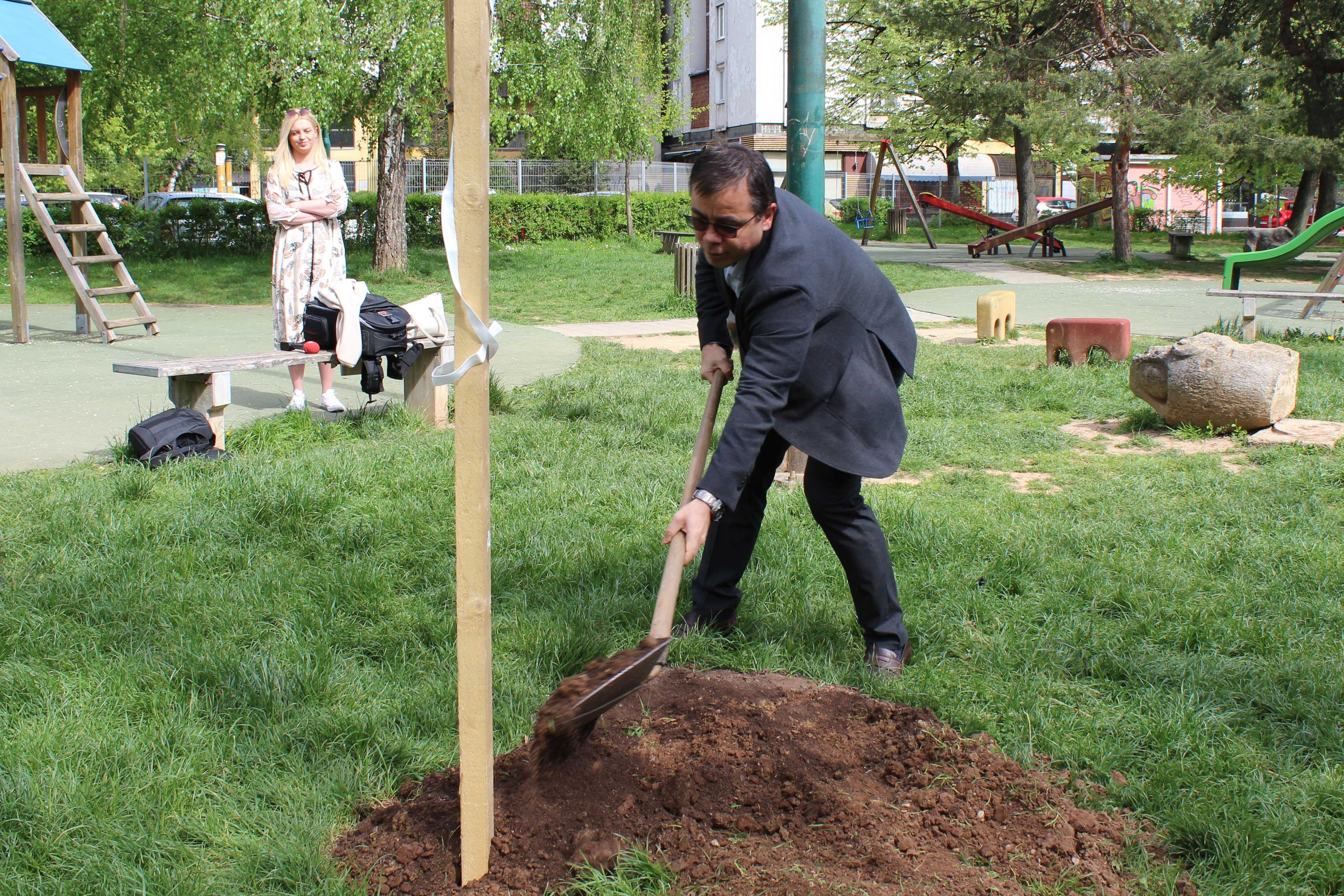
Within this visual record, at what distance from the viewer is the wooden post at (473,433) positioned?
1980 millimetres

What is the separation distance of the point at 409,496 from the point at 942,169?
56442 mm

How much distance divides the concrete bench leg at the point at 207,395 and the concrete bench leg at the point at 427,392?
3.81ft

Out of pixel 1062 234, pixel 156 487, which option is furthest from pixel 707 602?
pixel 1062 234

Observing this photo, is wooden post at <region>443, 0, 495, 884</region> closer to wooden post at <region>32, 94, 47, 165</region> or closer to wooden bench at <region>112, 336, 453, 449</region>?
wooden bench at <region>112, 336, 453, 449</region>

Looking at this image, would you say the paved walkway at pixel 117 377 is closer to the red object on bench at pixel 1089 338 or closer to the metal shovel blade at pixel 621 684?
the red object on bench at pixel 1089 338

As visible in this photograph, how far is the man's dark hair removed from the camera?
2.66 metres

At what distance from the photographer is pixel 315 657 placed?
10.6 feet

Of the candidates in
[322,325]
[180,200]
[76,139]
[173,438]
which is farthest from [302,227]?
[180,200]

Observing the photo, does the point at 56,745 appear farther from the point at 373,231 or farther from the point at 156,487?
the point at 373,231

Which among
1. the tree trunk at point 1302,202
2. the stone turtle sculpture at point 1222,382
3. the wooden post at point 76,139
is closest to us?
the stone turtle sculpture at point 1222,382

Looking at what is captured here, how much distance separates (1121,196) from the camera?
2033 cm

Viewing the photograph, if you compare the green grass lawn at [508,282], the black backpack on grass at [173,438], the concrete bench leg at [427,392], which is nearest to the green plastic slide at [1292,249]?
the green grass lawn at [508,282]

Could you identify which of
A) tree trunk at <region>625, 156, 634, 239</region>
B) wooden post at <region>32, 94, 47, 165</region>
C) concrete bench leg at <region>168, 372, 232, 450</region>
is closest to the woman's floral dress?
concrete bench leg at <region>168, 372, 232, 450</region>

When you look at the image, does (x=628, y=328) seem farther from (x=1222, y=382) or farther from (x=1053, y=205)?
(x=1053, y=205)
